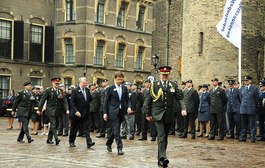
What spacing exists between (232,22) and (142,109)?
7548mm

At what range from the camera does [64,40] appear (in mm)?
38594

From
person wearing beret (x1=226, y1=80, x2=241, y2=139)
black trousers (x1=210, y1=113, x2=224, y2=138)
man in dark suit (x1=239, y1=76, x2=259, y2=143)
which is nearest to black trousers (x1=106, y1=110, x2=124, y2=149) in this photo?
man in dark suit (x1=239, y1=76, x2=259, y2=143)

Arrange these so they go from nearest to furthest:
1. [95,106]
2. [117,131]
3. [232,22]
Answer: [117,131] < [95,106] < [232,22]

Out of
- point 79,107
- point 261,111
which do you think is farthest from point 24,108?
point 261,111

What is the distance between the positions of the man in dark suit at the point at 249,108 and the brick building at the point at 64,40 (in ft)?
69.6

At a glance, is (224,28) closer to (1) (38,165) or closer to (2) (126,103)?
(2) (126,103)

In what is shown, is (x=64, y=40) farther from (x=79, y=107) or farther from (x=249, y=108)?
(x=79, y=107)

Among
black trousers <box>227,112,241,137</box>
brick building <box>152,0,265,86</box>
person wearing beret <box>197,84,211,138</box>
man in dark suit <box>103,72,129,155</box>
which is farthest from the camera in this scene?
brick building <box>152,0,265,86</box>

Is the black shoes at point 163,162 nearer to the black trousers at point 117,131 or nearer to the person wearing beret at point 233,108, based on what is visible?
the black trousers at point 117,131

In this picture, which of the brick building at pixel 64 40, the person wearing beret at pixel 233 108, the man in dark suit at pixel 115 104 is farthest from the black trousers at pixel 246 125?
the brick building at pixel 64 40

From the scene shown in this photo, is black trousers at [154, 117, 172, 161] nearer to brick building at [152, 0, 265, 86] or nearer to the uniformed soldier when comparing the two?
the uniformed soldier

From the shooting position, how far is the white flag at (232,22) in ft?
70.9

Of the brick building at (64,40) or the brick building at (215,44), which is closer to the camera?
the brick building at (215,44)

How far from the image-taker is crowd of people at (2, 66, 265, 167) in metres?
11.6
